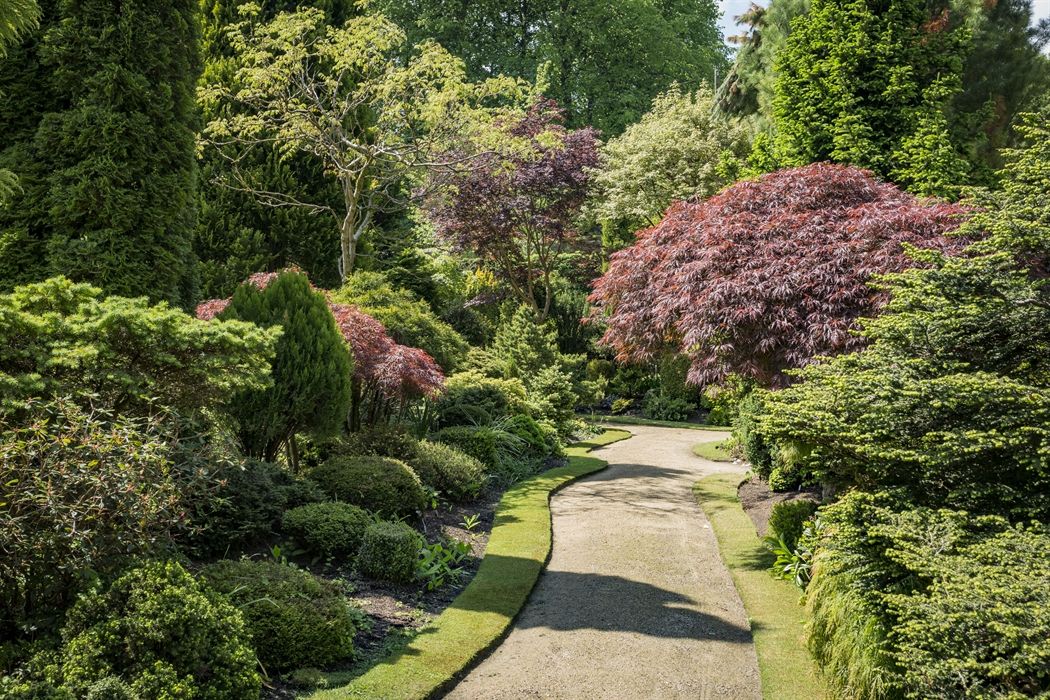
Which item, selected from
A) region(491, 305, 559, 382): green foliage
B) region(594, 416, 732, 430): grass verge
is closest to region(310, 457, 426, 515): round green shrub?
region(491, 305, 559, 382): green foliage

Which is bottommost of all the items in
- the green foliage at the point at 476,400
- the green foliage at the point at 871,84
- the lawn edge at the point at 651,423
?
the lawn edge at the point at 651,423

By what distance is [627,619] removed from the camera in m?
7.18

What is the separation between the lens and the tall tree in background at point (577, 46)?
114 ft

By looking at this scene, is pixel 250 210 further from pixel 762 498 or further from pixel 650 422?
pixel 650 422

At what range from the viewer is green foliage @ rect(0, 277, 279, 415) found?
17.8ft

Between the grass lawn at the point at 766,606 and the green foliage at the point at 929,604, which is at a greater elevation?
the green foliage at the point at 929,604

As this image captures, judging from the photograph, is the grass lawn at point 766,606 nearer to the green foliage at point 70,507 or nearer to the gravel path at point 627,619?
the gravel path at point 627,619

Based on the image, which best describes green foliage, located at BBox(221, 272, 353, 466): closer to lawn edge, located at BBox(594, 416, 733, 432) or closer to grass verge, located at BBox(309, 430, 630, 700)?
grass verge, located at BBox(309, 430, 630, 700)

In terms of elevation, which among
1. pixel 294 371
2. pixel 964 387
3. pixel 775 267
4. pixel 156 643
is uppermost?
pixel 775 267

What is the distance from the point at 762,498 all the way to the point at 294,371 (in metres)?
7.03

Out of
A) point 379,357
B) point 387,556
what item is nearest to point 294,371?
point 379,357

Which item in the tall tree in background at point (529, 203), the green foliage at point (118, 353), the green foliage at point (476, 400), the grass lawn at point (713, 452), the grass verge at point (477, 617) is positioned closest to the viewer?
the green foliage at point (118, 353)

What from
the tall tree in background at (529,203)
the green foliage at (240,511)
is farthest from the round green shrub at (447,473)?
the tall tree in background at (529,203)

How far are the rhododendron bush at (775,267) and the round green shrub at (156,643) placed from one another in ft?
18.6
